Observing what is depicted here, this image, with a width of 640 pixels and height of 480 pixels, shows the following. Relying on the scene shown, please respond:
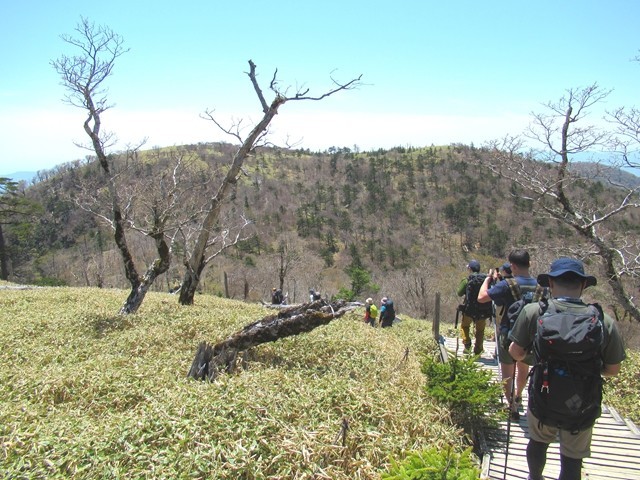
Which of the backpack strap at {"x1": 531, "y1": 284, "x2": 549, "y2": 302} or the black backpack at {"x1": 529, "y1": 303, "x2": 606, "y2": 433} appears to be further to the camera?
the backpack strap at {"x1": 531, "y1": 284, "x2": 549, "y2": 302}

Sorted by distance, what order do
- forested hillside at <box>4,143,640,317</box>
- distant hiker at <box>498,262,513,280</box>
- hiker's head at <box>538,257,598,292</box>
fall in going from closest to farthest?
hiker's head at <box>538,257,598,292</box>
distant hiker at <box>498,262,513,280</box>
forested hillside at <box>4,143,640,317</box>

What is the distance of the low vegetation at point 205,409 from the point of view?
13.9 ft

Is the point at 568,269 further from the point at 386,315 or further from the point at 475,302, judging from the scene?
the point at 386,315

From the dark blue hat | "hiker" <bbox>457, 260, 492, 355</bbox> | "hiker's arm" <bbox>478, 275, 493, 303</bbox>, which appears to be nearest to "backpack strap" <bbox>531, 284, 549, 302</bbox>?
the dark blue hat

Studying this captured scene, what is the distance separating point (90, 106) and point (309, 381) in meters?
8.92

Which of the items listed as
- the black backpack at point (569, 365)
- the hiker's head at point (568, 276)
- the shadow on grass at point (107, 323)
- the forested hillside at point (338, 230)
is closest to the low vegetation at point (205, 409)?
the shadow on grass at point (107, 323)

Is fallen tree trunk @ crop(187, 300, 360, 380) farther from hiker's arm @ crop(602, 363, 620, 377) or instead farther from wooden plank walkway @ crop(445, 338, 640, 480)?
hiker's arm @ crop(602, 363, 620, 377)

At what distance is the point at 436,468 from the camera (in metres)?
3.50

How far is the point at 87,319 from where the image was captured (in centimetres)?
1019

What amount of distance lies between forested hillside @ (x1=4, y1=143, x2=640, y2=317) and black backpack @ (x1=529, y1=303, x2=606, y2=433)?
14.9m

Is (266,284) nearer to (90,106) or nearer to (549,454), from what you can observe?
(90,106)

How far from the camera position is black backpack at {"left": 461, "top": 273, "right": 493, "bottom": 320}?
763 cm

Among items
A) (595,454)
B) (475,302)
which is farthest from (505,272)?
(595,454)

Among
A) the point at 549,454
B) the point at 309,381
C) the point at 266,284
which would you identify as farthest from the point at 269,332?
the point at 266,284
